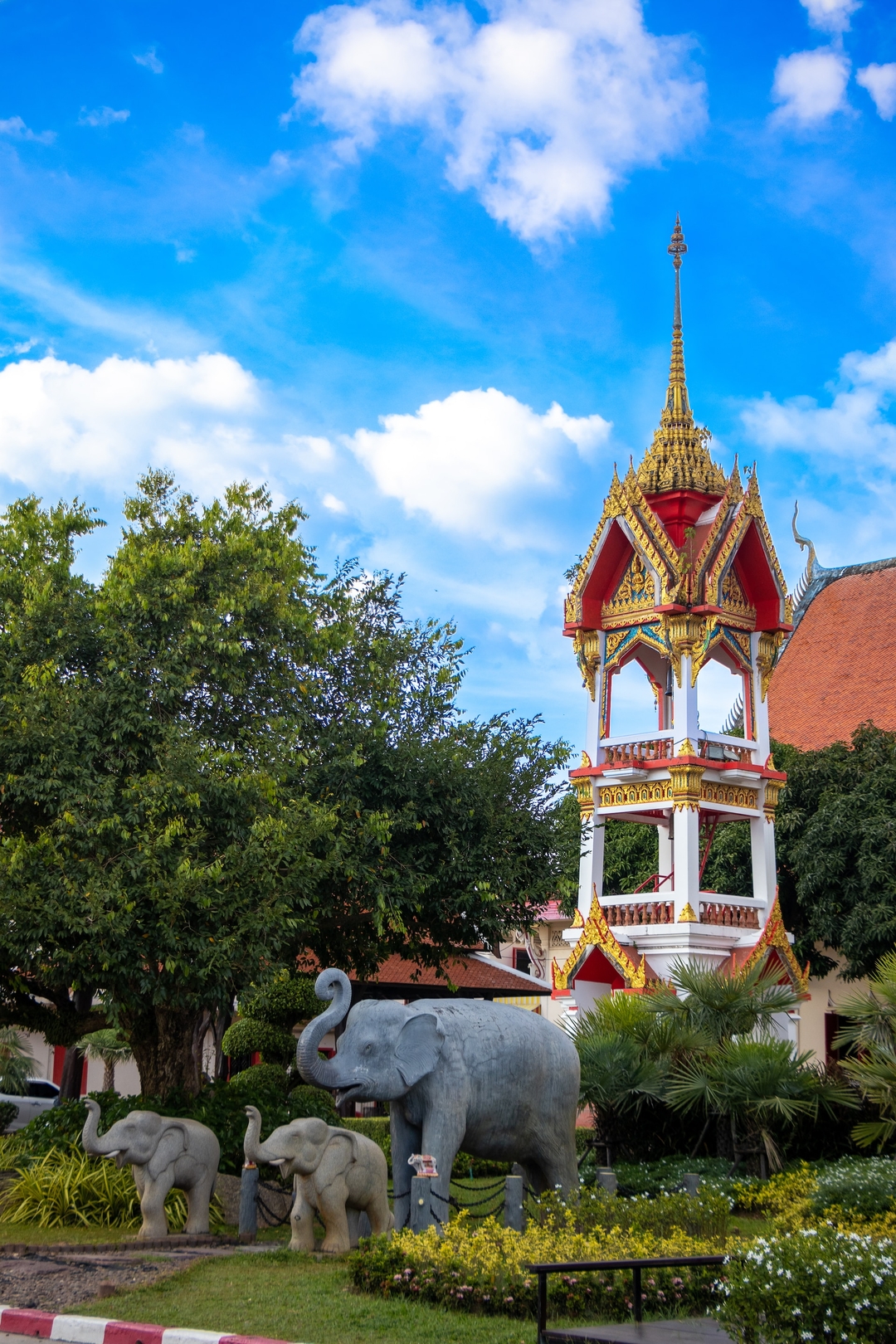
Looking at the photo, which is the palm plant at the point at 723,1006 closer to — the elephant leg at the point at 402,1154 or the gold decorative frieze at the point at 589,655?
the elephant leg at the point at 402,1154

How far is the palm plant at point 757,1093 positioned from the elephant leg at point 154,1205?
6.34m

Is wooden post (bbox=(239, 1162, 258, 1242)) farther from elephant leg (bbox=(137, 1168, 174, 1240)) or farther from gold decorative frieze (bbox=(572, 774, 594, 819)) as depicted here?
→ gold decorative frieze (bbox=(572, 774, 594, 819))

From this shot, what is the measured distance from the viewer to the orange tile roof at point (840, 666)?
103 feet

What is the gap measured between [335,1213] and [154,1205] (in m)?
1.86

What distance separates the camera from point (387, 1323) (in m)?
8.94

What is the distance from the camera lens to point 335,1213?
12.1 meters

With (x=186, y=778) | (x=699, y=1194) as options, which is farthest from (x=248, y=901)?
(x=699, y=1194)

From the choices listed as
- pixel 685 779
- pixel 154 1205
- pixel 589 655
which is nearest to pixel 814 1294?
pixel 154 1205

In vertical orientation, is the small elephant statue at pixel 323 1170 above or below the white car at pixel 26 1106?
below

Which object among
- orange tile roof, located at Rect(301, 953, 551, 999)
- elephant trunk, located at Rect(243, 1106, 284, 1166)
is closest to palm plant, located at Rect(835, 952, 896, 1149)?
elephant trunk, located at Rect(243, 1106, 284, 1166)

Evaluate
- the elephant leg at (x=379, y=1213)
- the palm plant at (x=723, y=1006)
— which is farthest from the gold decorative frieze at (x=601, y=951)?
the elephant leg at (x=379, y=1213)

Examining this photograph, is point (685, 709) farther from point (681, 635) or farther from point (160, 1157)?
point (160, 1157)

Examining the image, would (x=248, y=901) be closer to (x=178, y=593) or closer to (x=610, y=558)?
(x=178, y=593)

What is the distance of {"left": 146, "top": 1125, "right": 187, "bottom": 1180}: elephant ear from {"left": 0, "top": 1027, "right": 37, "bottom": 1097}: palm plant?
1522 cm
